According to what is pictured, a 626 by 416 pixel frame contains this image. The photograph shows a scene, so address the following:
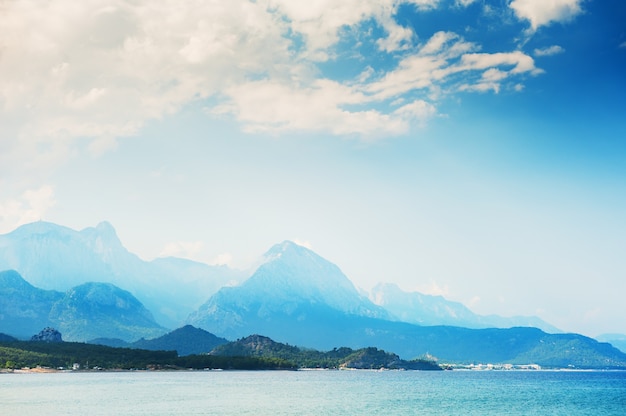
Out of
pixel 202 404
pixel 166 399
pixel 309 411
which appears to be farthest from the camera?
pixel 166 399

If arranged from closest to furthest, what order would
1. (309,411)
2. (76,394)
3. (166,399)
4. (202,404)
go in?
(309,411) → (202,404) → (166,399) → (76,394)

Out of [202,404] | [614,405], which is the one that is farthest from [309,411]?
[614,405]

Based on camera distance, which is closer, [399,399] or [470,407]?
[470,407]

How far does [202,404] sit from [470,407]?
48.6 meters

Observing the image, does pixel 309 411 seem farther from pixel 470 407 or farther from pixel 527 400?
pixel 527 400

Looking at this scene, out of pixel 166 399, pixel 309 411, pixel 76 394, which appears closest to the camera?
pixel 309 411

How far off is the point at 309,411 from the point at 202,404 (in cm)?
2074

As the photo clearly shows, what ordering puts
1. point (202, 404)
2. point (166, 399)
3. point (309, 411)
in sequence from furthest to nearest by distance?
point (166, 399) < point (202, 404) < point (309, 411)

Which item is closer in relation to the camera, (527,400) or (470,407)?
(470,407)

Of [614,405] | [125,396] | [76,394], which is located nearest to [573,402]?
[614,405]

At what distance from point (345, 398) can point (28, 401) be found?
60.7 meters

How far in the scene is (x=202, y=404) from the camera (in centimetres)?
11962

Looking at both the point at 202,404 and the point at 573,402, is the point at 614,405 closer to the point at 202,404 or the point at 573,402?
the point at 573,402

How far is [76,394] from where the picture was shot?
139000 mm
